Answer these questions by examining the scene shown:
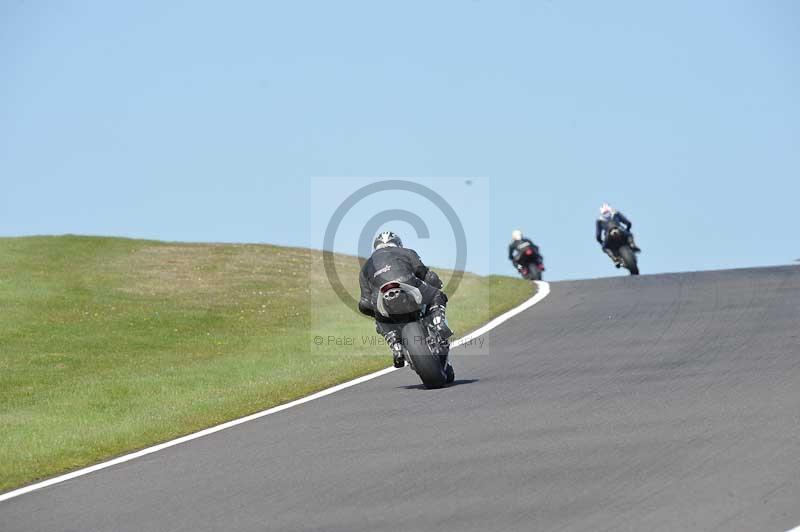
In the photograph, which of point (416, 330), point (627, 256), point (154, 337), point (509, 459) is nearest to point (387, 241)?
point (416, 330)

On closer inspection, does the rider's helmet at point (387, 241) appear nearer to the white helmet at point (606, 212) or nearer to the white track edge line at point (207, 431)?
the white track edge line at point (207, 431)

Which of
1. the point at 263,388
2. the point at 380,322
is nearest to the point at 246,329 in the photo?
the point at 263,388

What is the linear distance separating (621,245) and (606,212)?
864 millimetres

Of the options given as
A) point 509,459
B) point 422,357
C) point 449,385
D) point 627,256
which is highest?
point 627,256

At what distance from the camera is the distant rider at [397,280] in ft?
48.5

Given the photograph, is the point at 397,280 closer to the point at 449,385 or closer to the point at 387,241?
the point at 387,241

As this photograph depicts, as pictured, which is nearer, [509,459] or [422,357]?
[509,459]

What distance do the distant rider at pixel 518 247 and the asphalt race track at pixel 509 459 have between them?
1702 cm

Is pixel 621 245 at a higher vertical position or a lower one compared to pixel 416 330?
higher

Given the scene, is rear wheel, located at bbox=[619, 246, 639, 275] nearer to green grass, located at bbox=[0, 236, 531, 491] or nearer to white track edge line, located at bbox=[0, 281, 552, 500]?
green grass, located at bbox=[0, 236, 531, 491]

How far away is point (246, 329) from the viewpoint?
23.2m

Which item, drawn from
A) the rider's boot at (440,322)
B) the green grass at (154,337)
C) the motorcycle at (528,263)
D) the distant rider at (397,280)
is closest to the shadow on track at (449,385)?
the distant rider at (397,280)

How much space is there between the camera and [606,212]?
3219 centimetres

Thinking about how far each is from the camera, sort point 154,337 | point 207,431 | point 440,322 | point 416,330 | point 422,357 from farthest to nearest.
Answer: point 154,337, point 440,322, point 422,357, point 416,330, point 207,431
